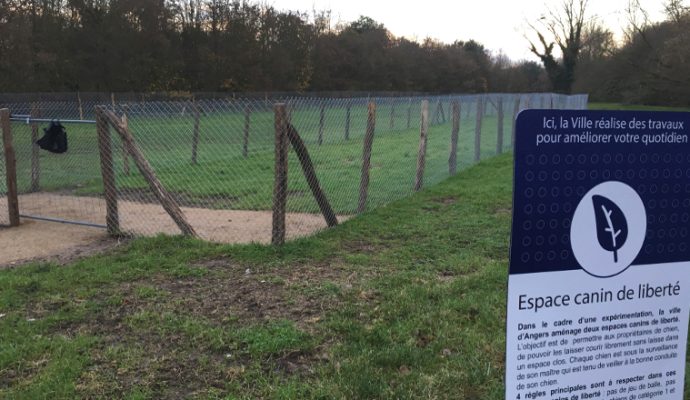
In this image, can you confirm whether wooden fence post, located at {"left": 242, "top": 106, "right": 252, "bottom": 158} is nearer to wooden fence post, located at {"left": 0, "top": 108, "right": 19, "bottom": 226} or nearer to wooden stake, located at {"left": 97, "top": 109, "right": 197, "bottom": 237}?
wooden fence post, located at {"left": 0, "top": 108, "right": 19, "bottom": 226}

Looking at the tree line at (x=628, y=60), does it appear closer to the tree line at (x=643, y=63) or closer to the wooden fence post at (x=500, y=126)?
the tree line at (x=643, y=63)

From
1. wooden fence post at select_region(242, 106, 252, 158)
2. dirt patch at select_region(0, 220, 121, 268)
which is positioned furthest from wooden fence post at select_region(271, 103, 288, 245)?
wooden fence post at select_region(242, 106, 252, 158)

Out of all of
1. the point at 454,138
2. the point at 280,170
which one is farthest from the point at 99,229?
the point at 454,138

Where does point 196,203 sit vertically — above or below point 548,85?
below

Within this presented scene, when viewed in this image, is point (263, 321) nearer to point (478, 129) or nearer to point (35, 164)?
point (35, 164)

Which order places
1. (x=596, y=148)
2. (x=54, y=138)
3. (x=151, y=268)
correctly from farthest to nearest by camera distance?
(x=54, y=138) < (x=151, y=268) < (x=596, y=148)

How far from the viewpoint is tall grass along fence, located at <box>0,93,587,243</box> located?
22.4ft

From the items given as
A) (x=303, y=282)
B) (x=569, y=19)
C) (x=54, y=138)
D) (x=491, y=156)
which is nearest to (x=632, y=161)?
(x=303, y=282)

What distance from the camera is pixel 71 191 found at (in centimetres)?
1024

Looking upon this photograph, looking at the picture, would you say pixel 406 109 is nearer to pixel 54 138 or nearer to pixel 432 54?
pixel 54 138

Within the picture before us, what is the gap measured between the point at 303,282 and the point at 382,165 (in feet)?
19.6

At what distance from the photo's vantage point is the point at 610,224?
80.5 inches

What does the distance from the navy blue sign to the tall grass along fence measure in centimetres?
427

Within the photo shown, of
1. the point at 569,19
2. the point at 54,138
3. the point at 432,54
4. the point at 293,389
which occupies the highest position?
the point at 569,19
